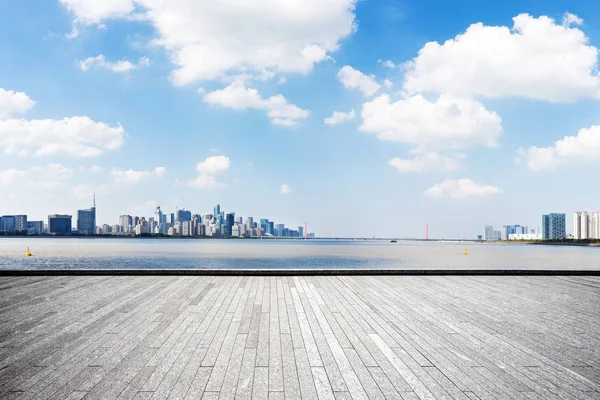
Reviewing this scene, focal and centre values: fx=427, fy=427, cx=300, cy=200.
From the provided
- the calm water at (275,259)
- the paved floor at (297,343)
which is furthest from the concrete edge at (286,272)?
the calm water at (275,259)

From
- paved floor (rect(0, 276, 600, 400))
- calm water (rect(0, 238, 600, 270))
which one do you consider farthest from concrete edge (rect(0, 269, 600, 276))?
calm water (rect(0, 238, 600, 270))

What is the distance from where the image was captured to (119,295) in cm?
1052

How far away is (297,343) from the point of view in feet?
20.7

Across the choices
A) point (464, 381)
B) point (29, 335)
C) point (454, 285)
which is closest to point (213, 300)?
point (29, 335)

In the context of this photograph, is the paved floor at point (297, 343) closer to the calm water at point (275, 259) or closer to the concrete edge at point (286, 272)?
→ the concrete edge at point (286, 272)

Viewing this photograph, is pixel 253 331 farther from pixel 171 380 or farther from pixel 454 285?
pixel 454 285

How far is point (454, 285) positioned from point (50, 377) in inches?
421

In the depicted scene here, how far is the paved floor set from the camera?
4664 millimetres

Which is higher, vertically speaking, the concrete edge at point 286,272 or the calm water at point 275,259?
the concrete edge at point 286,272

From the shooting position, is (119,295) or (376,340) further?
(119,295)

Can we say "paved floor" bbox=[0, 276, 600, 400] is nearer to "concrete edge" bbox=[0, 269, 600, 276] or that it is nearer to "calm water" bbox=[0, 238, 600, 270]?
"concrete edge" bbox=[0, 269, 600, 276]

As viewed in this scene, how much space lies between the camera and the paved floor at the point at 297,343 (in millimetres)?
4664

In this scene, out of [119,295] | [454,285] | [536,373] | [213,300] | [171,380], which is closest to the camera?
[171,380]

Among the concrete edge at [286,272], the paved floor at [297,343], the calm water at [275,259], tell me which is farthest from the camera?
the calm water at [275,259]
